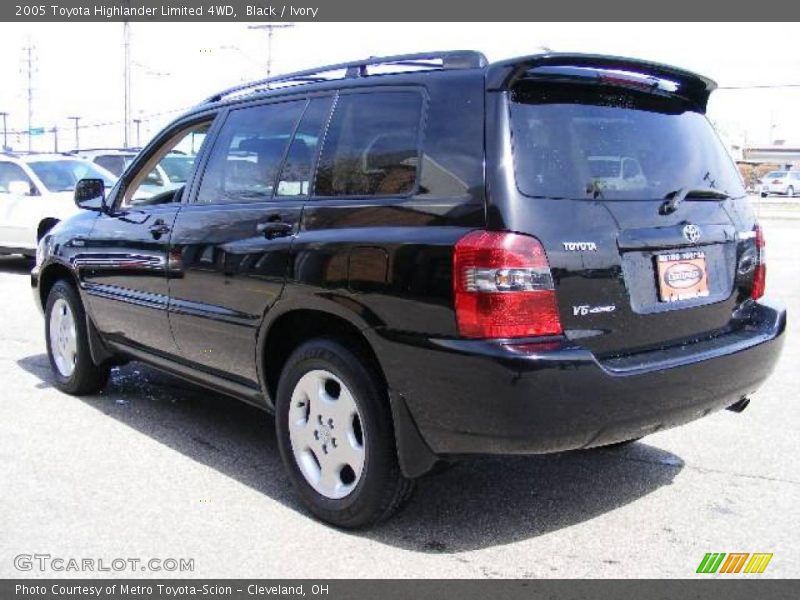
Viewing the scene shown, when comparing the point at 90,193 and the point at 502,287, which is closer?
the point at 502,287

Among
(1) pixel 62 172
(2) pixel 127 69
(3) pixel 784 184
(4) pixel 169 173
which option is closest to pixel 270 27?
(2) pixel 127 69

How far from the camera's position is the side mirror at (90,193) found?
5281 millimetres

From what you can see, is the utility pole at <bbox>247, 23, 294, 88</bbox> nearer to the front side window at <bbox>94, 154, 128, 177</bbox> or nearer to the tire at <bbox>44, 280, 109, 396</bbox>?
the front side window at <bbox>94, 154, 128, 177</bbox>

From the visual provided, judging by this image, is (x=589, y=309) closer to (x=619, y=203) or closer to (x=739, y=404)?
(x=619, y=203)

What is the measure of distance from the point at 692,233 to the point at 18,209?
11.4 meters

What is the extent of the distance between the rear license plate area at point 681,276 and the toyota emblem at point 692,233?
5 centimetres

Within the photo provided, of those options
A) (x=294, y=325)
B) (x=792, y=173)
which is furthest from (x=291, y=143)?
(x=792, y=173)

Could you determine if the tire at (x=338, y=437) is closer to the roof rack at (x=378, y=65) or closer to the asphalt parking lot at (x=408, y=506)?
the asphalt parking lot at (x=408, y=506)

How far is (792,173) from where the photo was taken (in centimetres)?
4662

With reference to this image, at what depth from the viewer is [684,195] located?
345 cm

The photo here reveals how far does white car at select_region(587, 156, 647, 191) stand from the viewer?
320 centimetres

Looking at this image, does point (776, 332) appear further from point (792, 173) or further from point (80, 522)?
point (792, 173)

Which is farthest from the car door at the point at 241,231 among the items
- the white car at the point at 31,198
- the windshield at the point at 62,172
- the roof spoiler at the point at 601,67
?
the windshield at the point at 62,172

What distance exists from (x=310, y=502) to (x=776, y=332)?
2221 mm
